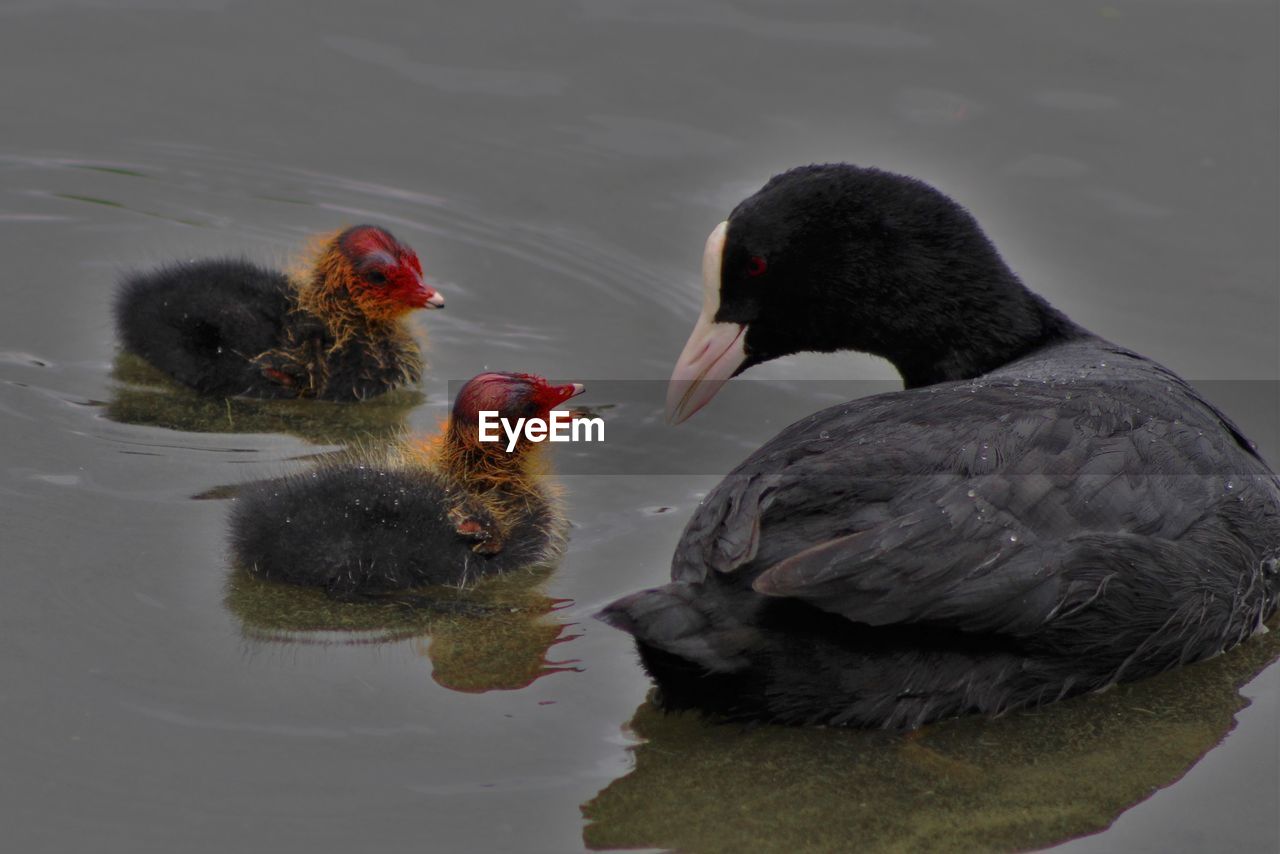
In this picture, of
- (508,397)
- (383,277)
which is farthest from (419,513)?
(383,277)

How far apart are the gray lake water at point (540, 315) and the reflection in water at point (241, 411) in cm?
4

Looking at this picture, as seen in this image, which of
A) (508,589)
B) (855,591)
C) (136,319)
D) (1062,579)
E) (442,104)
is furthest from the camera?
(442,104)

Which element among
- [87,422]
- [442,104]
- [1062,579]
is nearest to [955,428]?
[1062,579]

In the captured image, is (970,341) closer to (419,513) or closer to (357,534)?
(419,513)

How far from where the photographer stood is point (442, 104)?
25.5 feet

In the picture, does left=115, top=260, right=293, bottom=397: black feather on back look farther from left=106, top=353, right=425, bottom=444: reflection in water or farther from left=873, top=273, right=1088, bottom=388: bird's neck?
left=873, top=273, right=1088, bottom=388: bird's neck

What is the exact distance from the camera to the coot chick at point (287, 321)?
5.84m

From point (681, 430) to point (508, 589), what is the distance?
125 centimetres

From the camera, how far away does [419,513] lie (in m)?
4.65

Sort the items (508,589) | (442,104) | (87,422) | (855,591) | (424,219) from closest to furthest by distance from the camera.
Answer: (855,591)
(508,589)
(87,422)
(424,219)
(442,104)

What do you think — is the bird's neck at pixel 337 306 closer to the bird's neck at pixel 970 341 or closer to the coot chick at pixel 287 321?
the coot chick at pixel 287 321

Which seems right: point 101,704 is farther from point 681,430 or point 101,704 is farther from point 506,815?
point 681,430

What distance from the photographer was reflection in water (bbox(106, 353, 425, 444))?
5641 mm

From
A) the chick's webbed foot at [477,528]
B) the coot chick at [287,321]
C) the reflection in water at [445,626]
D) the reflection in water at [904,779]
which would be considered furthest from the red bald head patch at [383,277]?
the reflection in water at [904,779]
